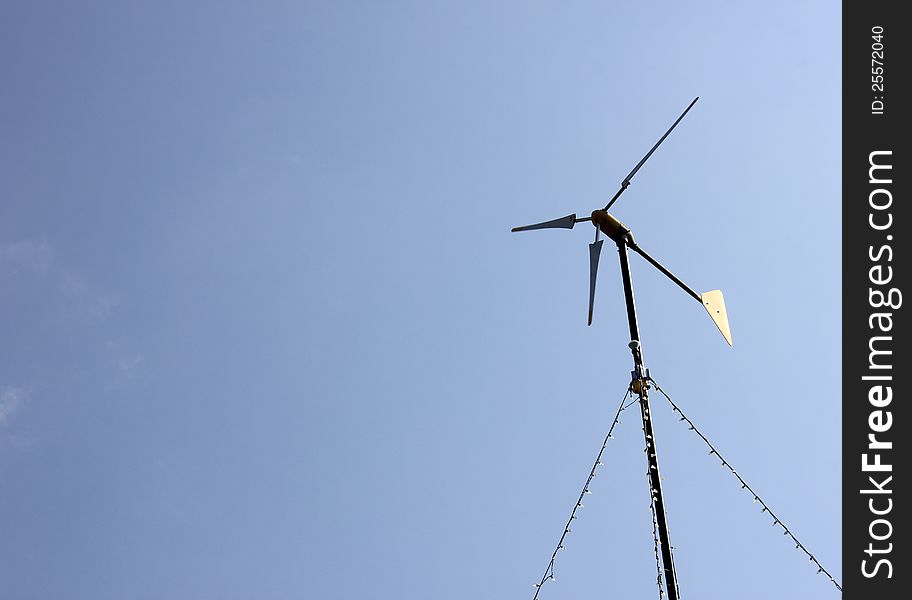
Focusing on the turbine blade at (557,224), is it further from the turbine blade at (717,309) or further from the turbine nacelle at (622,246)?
the turbine blade at (717,309)

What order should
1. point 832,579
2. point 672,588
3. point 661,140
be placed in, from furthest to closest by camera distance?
1. point 661,140
2. point 832,579
3. point 672,588

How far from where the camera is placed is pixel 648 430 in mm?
16703

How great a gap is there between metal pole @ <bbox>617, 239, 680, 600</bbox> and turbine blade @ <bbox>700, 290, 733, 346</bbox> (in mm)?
2756


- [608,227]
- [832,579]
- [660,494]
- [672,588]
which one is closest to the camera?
[672,588]

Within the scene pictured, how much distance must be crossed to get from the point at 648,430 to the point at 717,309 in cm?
511

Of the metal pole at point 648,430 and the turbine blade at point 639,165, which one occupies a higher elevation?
the turbine blade at point 639,165

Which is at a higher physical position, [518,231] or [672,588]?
[518,231]

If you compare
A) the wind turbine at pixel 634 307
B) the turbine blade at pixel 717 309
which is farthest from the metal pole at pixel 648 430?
the turbine blade at pixel 717 309

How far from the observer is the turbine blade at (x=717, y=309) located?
66.3ft
